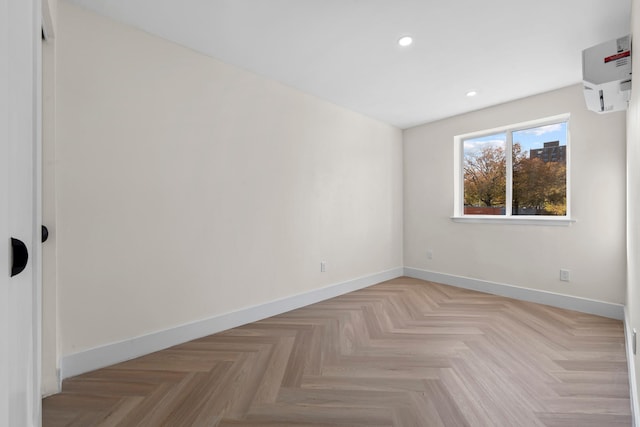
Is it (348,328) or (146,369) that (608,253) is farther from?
(146,369)

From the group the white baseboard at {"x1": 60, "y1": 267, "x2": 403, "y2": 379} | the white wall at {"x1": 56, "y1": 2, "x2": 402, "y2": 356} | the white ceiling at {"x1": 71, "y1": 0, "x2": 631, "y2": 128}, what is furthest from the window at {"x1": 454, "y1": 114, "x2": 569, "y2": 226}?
the white baseboard at {"x1": 60, "y1": 267, "x2": 403, "y2": 379}

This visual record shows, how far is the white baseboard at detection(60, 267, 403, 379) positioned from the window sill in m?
2.06

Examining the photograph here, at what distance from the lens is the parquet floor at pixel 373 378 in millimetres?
1524

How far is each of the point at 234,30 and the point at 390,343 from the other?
2.78m

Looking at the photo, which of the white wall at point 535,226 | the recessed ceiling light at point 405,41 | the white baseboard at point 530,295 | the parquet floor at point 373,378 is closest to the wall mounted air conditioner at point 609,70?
the white wall at point 535,226

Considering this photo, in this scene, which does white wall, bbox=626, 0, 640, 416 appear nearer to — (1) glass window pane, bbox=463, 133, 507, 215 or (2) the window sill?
(2) the window sill

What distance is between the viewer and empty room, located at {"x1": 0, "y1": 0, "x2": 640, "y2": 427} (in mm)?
1546

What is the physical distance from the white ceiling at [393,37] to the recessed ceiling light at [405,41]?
1.9 inches

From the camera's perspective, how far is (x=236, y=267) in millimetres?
2674

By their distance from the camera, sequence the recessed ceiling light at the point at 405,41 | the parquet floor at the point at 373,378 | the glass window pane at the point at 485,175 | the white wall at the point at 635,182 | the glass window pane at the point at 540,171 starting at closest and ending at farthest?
the white wall at the point at 635,182
the parquet floor at the point at 373,378
the recessed ceiling light at the point at 405,41
the glass window pane at the point at 540,171
the glass window pane at the point at 485,175

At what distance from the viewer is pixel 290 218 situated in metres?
3.12

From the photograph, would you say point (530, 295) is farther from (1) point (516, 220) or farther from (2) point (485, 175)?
(2) point (485, 175)

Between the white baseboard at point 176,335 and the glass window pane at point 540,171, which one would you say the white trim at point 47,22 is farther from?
the glass window pane at point 540,171

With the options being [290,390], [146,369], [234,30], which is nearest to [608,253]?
[290,390]
